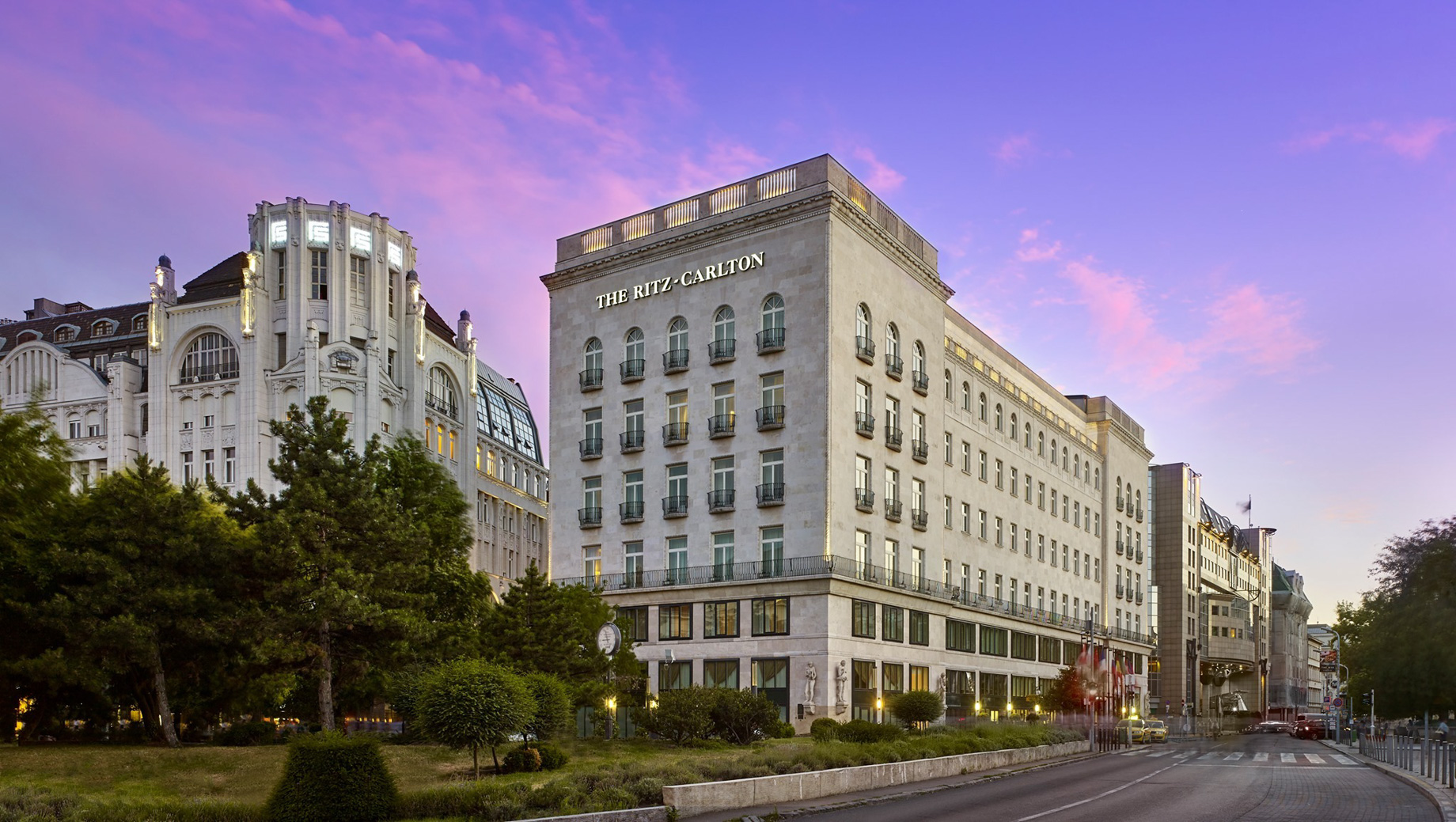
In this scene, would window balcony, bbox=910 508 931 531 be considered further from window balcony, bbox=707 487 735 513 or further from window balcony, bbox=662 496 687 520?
window balcony, bbox=662 496 687 520

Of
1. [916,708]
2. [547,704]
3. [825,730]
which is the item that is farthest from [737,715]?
[916,708]

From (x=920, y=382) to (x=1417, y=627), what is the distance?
3509cm

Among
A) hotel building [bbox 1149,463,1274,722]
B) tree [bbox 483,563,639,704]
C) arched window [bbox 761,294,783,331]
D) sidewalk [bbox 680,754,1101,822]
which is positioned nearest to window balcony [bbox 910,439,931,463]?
arched window [bbox 761,294,783,331]

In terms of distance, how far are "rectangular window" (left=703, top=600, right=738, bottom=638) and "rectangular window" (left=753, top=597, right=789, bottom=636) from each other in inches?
45.4

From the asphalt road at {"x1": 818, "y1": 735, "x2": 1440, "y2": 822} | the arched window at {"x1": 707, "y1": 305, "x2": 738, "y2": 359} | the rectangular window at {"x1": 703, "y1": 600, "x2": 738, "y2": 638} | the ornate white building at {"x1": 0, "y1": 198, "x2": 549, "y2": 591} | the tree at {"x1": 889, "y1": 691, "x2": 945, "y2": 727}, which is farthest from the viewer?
the ornate white building at {"x1": 0, "y1": 198, "x2": 549, "y2": 591}

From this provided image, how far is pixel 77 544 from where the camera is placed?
123ft

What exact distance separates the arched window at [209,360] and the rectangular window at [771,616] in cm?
4571

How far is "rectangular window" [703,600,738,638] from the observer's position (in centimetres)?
5916

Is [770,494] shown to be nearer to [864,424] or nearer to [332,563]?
[864,424]

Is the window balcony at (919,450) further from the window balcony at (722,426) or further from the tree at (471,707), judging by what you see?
the tree at (471,707)

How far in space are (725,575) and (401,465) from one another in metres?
16.5

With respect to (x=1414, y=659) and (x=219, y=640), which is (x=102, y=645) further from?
(x=1414, y=659)

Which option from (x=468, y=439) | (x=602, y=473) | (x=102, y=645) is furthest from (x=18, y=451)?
(x=468, y=439)

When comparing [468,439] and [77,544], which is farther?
[468,439]
